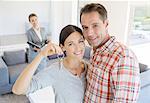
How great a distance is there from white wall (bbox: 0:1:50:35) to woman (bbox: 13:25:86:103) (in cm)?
448

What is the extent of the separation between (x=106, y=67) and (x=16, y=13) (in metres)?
4.83

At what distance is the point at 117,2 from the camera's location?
3.78 m

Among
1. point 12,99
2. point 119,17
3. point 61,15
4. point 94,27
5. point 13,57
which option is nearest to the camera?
point 94,27

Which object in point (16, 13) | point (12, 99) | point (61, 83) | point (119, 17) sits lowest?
point (12, 99)

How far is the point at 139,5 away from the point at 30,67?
10.5 ft

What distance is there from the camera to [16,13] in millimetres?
5297

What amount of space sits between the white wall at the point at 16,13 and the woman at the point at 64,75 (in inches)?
177

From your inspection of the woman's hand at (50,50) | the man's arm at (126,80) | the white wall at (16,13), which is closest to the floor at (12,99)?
the white wall at (16,13)

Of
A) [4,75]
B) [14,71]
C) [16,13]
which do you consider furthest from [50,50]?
[16,13]

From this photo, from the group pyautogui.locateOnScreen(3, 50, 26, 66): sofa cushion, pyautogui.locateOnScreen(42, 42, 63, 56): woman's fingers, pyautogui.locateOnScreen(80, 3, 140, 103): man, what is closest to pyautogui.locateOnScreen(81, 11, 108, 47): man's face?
pyautogui.locateOnScreen(80, 3, 140, 103): man

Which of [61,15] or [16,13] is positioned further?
[61,15]

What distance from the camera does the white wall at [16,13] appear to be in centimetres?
516

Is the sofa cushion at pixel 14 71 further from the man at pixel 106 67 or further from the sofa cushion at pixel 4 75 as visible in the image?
the man at pixel 106 67

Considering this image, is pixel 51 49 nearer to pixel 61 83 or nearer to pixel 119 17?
pixel 61 83
